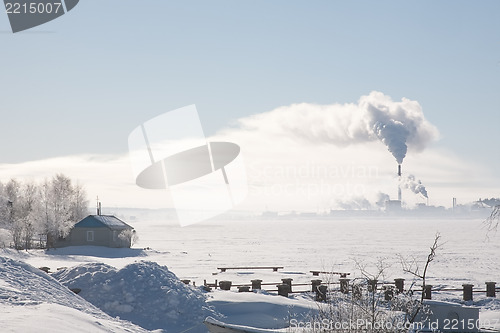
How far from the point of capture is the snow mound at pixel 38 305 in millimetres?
14045

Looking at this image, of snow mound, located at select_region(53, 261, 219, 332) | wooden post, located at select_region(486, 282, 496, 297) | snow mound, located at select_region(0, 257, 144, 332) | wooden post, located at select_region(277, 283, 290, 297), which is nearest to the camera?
snow mound, located at select_region(0, 257, 144, 332)

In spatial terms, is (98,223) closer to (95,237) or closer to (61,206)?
(95,237)

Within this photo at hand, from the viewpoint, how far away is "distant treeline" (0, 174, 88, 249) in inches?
2872

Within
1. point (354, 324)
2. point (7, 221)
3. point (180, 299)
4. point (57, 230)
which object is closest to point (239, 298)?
point (180, 299)

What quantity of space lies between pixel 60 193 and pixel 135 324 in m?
84.7

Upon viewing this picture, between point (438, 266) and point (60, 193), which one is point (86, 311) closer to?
point (438, 266)

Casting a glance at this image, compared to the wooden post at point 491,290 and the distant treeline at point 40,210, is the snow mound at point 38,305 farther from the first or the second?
the distant treeline at point 40,210

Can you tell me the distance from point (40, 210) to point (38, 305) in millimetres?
62861

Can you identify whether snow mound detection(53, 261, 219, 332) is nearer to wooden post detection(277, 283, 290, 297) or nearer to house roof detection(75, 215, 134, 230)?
wooden post detection(277, 283, 290, 297)

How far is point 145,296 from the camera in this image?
22547 mm

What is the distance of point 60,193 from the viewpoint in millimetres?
100125

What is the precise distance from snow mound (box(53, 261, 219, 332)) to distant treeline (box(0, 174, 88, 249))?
51685 mm

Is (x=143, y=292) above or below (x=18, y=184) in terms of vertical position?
below

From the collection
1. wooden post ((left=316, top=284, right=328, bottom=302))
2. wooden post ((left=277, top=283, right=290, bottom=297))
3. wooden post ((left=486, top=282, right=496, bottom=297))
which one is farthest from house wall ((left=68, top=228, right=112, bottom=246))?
wooden post ((left=486, top=282, right=496, bottom=297))
